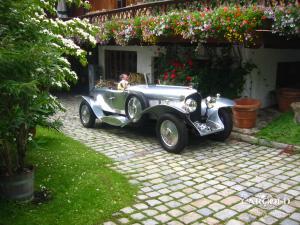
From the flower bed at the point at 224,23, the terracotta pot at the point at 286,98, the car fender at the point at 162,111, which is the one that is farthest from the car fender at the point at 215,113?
the terracotta pot at the point at 286,98

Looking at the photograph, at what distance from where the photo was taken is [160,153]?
22.1 feet

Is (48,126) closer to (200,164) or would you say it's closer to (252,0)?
(200,164)

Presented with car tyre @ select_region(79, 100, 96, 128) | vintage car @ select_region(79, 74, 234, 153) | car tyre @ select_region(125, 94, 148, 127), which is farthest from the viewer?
car tyre @ select_region(79, 100, 96, 128)

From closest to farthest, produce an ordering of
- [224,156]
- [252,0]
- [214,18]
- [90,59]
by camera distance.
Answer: [224,156], [214,18], [252,0], [90,59]

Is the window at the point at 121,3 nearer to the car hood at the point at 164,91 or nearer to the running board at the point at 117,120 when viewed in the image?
the car hood at the point at 164,91

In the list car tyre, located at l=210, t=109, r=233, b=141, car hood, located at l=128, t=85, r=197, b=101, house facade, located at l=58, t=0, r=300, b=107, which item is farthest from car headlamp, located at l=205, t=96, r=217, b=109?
house facade, located at l=58, t=0, r=300, b=107

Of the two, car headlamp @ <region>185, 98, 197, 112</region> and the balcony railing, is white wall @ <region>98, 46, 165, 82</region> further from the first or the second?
car headlamp @ <region>185, 98, 197, 112</region>

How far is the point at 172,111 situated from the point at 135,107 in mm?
1106

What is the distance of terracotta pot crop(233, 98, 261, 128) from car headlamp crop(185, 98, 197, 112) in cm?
160

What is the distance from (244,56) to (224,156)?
3857 mm

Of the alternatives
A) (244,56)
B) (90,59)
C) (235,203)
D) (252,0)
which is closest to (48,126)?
(235,203)

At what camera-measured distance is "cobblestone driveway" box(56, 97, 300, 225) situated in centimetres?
425

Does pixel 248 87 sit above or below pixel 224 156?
above

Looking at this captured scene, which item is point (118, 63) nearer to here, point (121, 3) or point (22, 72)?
point (121, 3)
